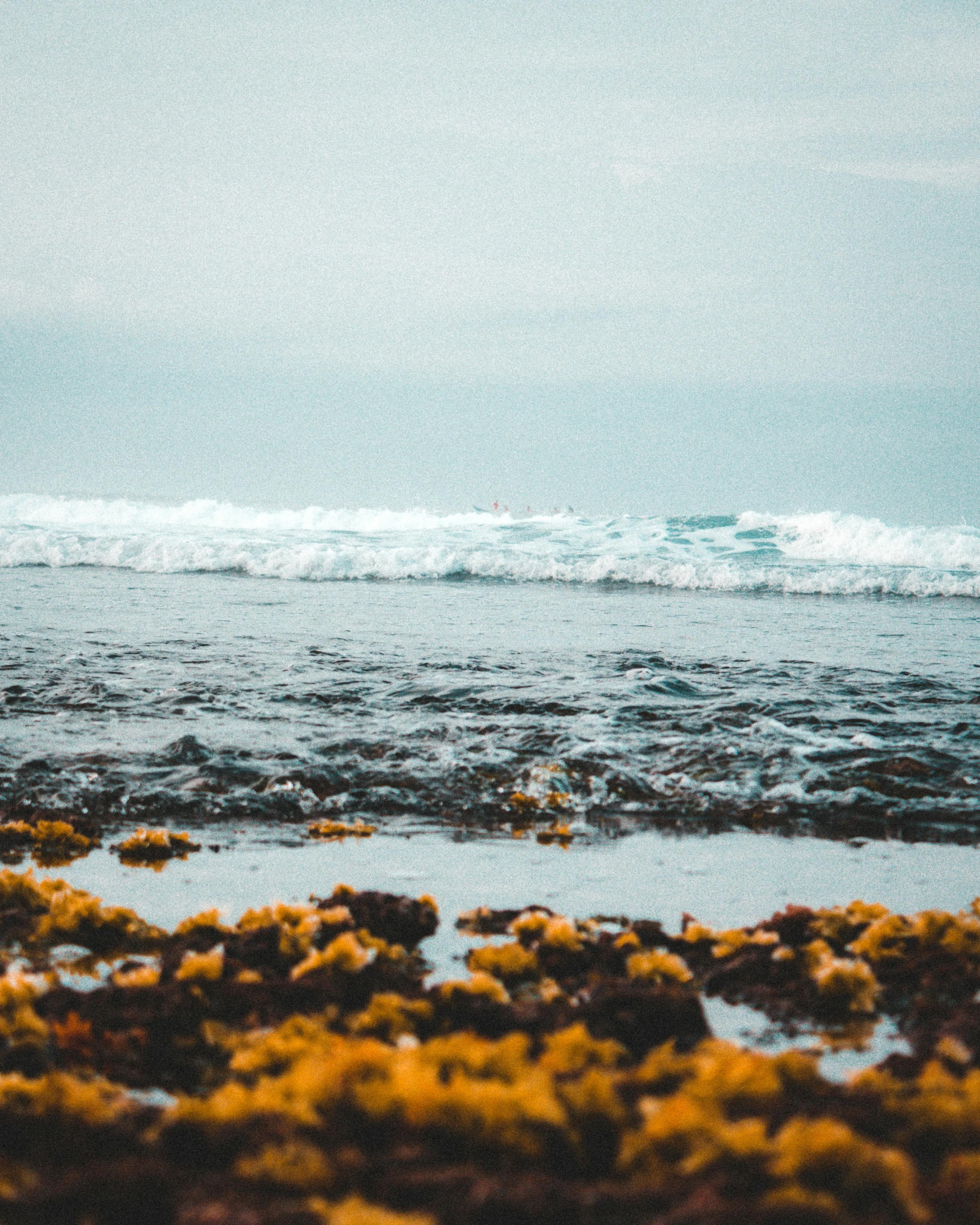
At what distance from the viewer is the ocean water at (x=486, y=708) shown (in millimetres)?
5984

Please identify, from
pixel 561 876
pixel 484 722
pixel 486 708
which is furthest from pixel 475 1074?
pixel 486 708

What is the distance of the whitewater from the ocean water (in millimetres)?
3384

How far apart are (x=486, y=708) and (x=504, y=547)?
2472 centimetres

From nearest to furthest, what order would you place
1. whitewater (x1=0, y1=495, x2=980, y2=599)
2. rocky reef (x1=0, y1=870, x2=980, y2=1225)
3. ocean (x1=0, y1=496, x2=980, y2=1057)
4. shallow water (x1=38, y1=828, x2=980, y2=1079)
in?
1. rocky reef (x1=0, y1=870, x2=980, y2=1225)
2. shallow water (x1=38, y1=828, x2=980, y2=1079)
3. ocean (x1=0, y1=496, x2=980, y2=1057)
4. whitewater (x1=0, y1=495, x2=980, y2=599)

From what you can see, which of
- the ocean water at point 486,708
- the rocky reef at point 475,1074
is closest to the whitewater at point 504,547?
the ocean water at point 486,708

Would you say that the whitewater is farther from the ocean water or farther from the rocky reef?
the rocky reef

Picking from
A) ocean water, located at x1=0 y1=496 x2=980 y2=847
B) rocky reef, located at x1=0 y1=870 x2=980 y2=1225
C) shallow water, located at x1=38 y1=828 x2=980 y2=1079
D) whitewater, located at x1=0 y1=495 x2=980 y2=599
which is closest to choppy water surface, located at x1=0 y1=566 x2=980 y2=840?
ocean water, located at x1=0 y1=496 x2=980 y2=847

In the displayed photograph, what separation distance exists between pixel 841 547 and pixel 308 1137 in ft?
111

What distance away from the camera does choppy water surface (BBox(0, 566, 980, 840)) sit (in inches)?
236

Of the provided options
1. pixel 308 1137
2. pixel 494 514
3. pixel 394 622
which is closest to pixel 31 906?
pixel 308 1137

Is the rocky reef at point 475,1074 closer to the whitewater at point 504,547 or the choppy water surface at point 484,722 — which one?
the choppy water surface at point 484,722

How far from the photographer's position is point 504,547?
3309 centimetres

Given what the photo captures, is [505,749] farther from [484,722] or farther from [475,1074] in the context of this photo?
[475,1074]

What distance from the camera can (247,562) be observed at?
26984 mm
